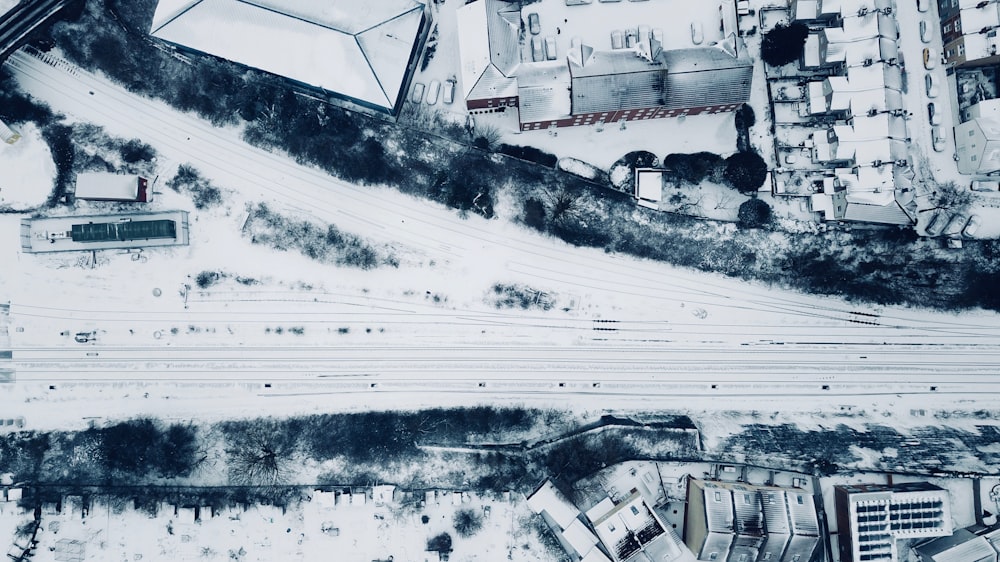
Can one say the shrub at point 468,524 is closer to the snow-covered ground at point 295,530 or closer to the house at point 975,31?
the snow-covered ground at point 295,530

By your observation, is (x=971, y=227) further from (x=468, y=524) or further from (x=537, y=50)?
(x=468, y=524)

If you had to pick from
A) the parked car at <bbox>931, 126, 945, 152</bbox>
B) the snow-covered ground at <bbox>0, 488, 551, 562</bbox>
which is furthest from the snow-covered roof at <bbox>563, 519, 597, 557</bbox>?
the parked car at <bbox>931, 126, 945, 152</bbox>

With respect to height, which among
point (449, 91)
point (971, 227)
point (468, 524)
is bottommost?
point (468, 524)

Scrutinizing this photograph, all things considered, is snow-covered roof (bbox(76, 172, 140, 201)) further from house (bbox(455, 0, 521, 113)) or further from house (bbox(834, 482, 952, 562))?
house (bbox(834, 482, 952, 562))

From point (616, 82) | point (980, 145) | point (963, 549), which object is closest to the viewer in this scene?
point (963, 549)

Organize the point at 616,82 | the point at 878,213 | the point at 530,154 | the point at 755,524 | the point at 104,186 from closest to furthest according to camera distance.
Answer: the point at 755,524 < the point at 616,82 < the point at 878,213 < the point at 104,186 < the point at 530,154

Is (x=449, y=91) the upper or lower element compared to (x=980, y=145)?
upper

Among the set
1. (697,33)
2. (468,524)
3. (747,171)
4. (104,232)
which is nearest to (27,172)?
(104,232)

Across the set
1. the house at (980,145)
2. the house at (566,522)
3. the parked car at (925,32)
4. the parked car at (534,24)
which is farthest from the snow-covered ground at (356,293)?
the parked car at (925,32)
